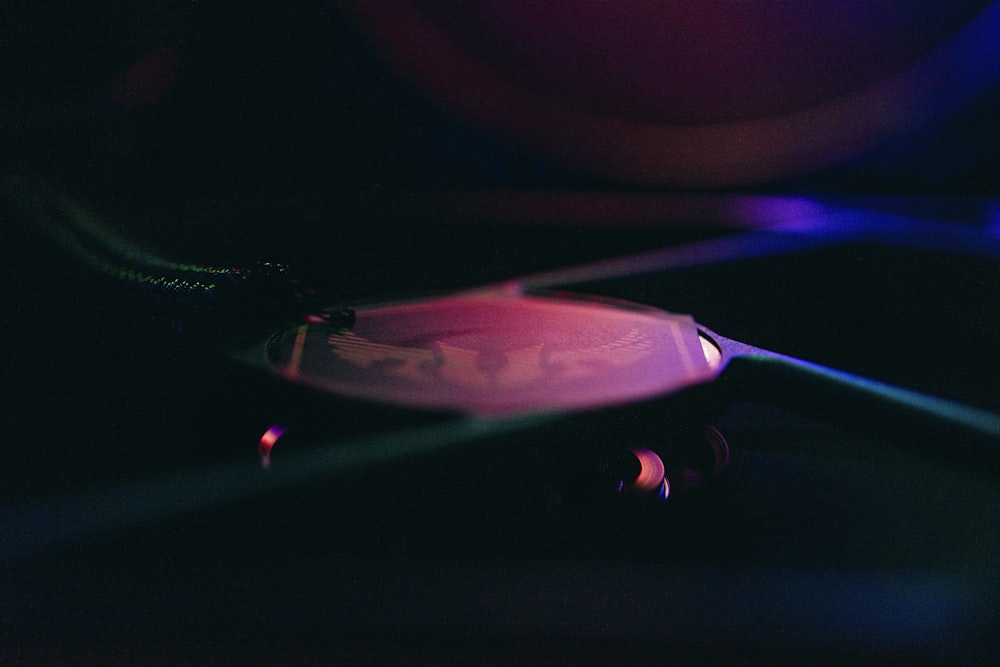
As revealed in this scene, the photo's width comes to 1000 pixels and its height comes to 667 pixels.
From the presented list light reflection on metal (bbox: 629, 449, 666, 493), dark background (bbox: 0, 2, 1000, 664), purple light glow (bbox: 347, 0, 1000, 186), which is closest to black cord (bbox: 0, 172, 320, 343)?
dark background (bbox: 0, 2, 1000, 664)

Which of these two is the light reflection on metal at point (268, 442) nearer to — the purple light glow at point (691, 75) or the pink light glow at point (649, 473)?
the pink light glow at point (649, 473)

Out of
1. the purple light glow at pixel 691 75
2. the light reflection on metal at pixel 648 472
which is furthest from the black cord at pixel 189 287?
the purple light glow at pixel 691 75

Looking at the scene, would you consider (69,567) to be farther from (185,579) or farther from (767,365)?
(767,365)

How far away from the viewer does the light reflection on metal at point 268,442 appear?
0.33 metres

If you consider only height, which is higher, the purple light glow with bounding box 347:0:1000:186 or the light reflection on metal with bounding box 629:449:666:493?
the purple light glow with bounding box 347:0:1000:186

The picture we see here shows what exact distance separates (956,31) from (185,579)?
725mm

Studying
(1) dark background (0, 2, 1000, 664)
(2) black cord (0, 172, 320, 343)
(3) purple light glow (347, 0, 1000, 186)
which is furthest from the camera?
(3) purple light glow (347, 0, 1000, 186)

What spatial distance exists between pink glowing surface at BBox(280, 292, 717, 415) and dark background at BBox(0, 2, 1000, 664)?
0.02 metres

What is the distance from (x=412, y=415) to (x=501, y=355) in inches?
4.8

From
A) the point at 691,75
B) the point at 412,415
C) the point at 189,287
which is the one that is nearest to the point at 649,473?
the point at 412,415

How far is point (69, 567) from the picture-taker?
10.6 inches

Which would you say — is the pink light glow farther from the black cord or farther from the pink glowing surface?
the black cord

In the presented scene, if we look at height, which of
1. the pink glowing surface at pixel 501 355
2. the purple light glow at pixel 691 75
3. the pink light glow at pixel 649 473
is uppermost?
the purple light glow at pixel 691 75

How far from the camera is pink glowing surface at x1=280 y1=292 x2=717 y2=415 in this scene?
0.32 meters
